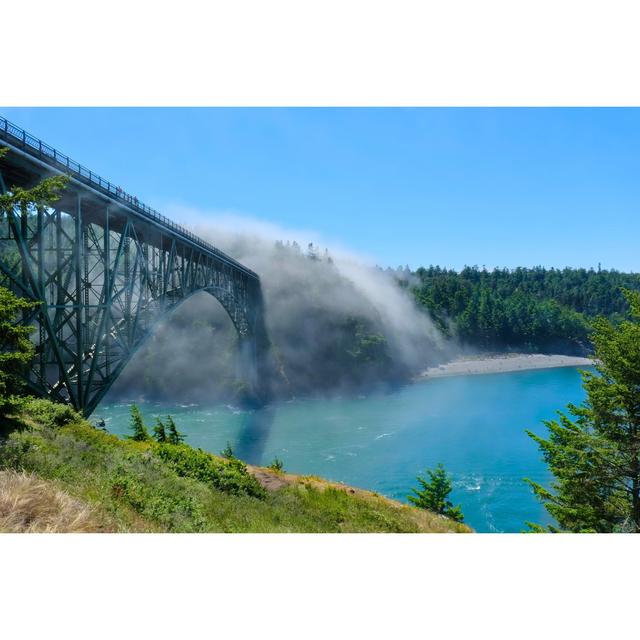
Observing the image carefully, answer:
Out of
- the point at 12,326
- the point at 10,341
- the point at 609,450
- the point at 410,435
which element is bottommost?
the point at 410,435

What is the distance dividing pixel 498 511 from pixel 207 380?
40358mm

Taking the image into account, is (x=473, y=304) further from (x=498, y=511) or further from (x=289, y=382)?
(x=498, y=511)

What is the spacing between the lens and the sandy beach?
73000 mm

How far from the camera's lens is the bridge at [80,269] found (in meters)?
13.5

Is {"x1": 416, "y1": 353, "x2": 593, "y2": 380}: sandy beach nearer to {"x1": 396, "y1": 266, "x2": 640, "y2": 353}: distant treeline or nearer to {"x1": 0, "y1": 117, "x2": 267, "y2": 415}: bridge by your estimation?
{"x1": 396, "y1": 266, "x2": 640, "y2": 353}: distant treeline

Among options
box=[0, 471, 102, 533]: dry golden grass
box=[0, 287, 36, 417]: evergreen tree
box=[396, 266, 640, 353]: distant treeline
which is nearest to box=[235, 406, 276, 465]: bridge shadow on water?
box=[0, 287, 36, 417]: evergreen tree

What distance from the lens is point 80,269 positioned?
1616 cm

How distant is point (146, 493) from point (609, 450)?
10.7 m

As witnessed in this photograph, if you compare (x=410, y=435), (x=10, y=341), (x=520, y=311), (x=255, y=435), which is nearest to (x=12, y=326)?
(x=10, y=341)

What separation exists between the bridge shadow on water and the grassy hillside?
19998 mm

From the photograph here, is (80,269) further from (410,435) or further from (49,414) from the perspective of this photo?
(410,435)

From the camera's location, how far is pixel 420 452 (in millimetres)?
32062

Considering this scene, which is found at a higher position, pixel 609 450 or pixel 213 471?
pixel 609 450

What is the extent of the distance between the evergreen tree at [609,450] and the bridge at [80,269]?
1444 centimetres
